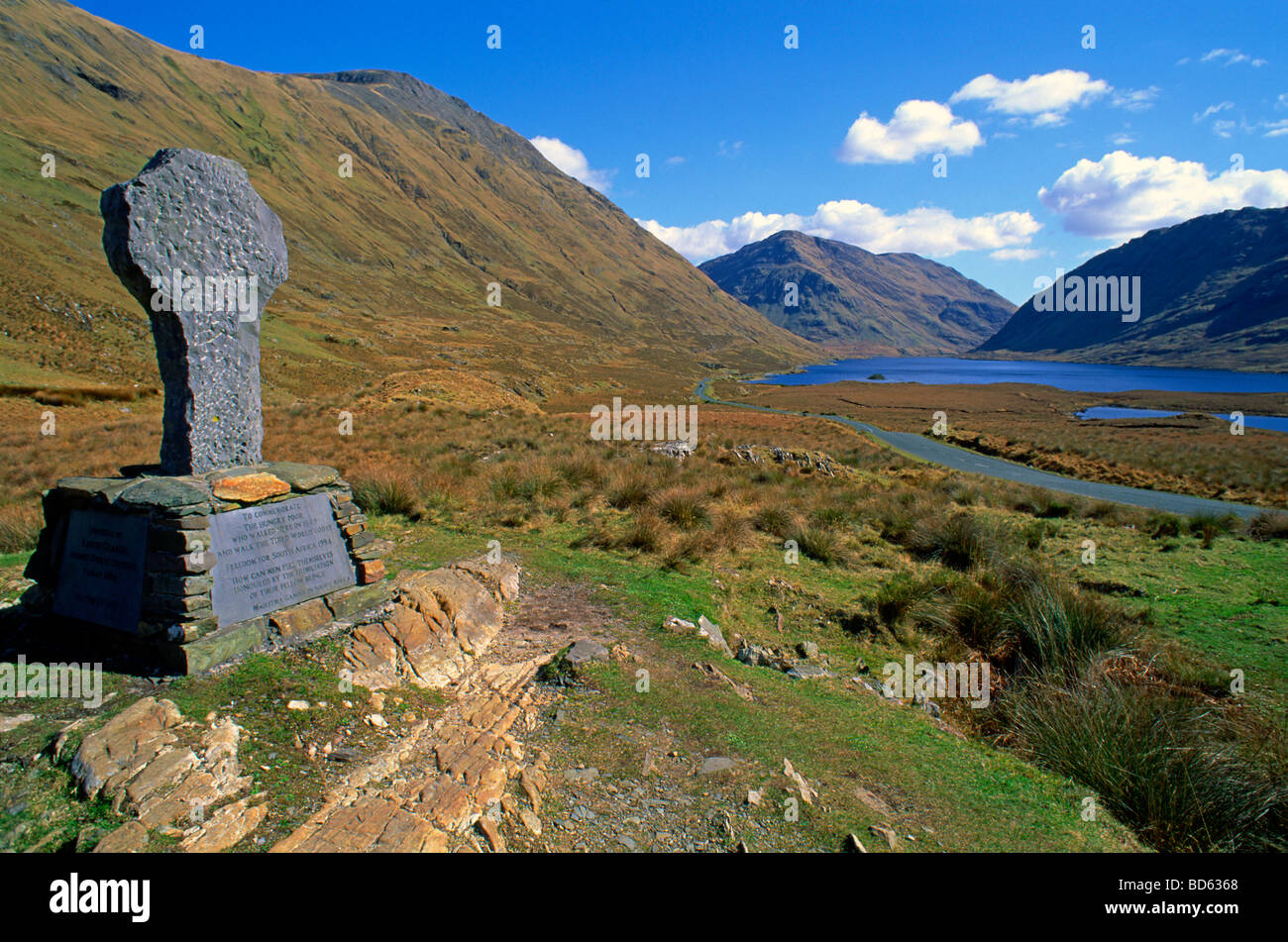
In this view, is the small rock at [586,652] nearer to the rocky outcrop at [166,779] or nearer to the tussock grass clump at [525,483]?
the rocky outcrop at [166,779]

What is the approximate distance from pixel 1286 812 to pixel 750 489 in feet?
35.9

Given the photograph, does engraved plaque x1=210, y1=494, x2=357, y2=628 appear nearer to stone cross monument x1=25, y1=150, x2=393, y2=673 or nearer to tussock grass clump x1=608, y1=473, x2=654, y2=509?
stone cross monument x1=25, y1=150, x2=393, y2=673

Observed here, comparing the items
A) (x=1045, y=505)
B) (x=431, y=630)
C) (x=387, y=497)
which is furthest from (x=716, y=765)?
(x=1045, y=505)

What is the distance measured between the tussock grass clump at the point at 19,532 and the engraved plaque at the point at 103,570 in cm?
414

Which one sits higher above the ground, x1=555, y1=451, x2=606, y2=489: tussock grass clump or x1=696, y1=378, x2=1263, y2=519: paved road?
x1=555, y1=451, x2=606, y2=489: tussock grass clump

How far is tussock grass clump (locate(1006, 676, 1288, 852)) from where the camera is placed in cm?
386

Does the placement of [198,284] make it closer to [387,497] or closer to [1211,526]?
[387,497]

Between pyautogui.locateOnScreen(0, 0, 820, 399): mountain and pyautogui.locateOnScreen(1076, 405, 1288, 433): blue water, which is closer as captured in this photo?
pyautogui.locateOnScreen(0, 0, 820, 399): mountain

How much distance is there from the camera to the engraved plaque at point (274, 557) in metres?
5.02

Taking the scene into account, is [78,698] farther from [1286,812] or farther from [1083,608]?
[1083,608]

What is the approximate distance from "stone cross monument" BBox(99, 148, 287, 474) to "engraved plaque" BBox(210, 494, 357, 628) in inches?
38.2

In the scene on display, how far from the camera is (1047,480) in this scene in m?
28.0

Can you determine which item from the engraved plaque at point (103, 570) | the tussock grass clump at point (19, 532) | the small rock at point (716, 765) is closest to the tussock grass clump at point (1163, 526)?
the small rock at point (716, 765)

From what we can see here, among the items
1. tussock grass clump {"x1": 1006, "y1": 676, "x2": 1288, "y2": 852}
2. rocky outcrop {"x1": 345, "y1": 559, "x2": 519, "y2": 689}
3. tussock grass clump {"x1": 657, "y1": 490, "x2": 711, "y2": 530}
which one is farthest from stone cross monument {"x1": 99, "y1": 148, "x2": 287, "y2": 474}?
tussock grass clump {"x1": 1006, "y1": 676, "x2": 1288, "y2": 852}
